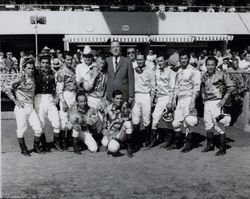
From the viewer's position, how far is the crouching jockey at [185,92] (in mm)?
8414

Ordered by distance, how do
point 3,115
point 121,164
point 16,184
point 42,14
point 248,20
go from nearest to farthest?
point 16,184 → point 121,164 → point 3,115 → point 42,14 → point 248,20

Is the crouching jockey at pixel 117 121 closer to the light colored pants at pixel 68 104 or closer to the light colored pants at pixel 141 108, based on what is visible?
the light colored pants at pixel 141 108

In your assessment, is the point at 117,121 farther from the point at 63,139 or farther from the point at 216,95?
the point at 216,95

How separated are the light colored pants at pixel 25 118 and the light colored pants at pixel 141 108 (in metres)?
1.90

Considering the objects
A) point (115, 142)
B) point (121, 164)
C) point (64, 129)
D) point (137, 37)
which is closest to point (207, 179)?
point (121, 164)

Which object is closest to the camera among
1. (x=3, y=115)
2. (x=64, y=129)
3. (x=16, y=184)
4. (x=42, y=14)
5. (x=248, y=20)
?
(x=16, y=184)

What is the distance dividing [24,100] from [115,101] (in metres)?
A: 1.72

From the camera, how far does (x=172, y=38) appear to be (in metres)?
27.9

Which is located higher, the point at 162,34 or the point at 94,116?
the point at 162,34

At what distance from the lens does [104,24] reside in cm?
2767

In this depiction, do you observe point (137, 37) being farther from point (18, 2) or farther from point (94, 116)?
point (94, 116)

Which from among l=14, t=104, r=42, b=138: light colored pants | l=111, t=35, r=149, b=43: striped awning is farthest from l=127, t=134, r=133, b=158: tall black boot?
l=111, t=35, r=149, b=43: striped awning

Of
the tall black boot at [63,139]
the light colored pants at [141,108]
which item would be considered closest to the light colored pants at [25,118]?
the tall black boot at [63,139]

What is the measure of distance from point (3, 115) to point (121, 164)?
6630 mm
